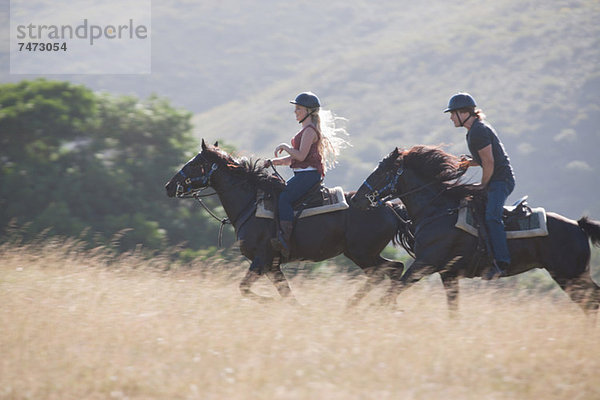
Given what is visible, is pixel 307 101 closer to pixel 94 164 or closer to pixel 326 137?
pixel 326 137

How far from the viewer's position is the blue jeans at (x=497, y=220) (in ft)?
23.2

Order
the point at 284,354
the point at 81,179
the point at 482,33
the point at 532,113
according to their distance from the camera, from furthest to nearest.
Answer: the point at 482,33 → the point at 532,113 → the point at 81,179 → the point at 284,354

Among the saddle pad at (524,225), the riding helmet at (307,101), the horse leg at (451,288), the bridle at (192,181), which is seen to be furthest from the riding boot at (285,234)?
the saddle pad at (524,225)

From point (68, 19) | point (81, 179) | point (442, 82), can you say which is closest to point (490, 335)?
point (81, 179)

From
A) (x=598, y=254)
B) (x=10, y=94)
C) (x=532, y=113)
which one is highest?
(x=532, y=113)

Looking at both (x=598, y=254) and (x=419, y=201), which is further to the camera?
(x=598, y=254)

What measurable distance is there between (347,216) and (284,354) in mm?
3030

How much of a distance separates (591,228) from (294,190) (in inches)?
130

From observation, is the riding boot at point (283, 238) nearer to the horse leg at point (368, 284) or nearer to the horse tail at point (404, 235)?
the horse leg at point (368, 284)

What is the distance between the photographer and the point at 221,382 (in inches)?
192

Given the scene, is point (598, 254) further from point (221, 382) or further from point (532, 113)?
point (532, 113)

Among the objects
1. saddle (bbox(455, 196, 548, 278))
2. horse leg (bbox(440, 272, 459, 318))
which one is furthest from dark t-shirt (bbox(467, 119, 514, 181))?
horse leg (bbox(440, 272, 459, 318))

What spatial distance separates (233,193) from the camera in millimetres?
8180

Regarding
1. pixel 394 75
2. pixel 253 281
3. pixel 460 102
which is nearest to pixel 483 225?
pixel 460 102
